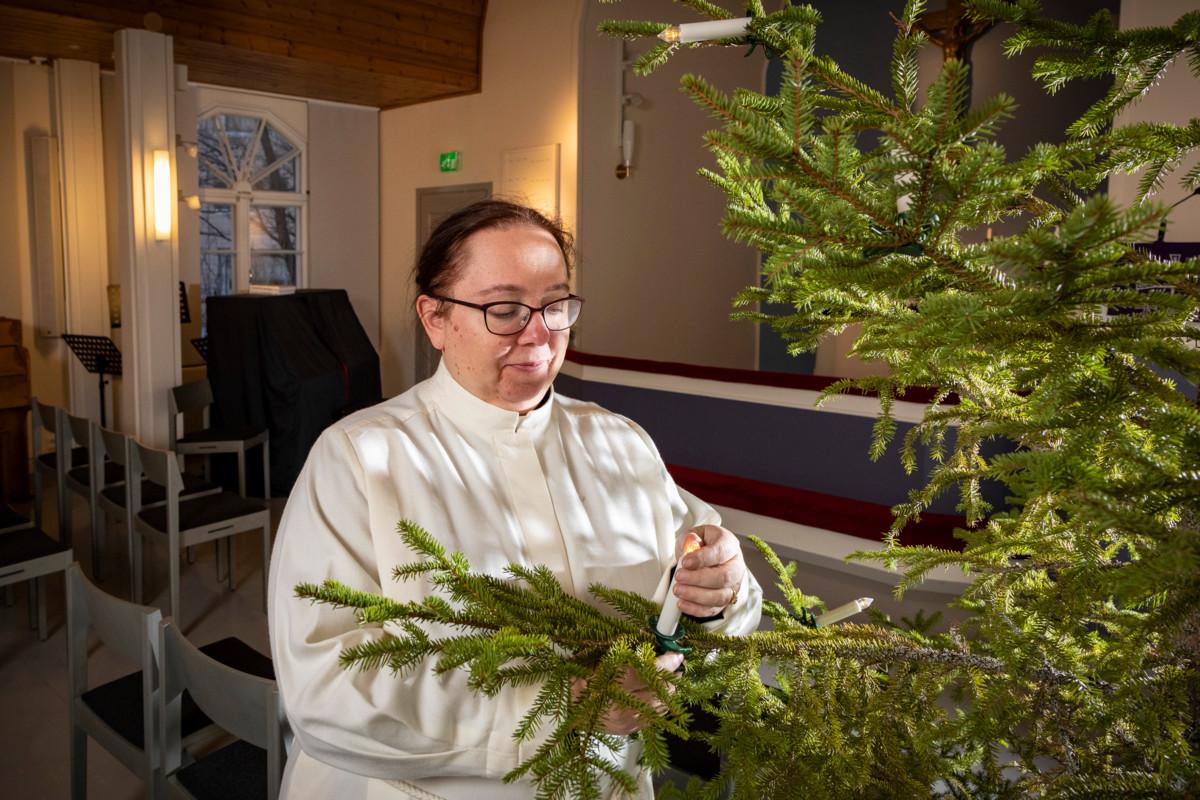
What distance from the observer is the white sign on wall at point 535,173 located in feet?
25.4

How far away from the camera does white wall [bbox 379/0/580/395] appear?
25.1 feet

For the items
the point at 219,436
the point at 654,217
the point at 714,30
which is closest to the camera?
the point at 714,30

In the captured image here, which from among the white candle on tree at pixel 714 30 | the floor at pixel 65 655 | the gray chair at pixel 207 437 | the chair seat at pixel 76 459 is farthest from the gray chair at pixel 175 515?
the white candle on tree at pixel 714 30

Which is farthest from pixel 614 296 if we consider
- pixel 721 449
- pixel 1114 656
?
pixel 1114 656

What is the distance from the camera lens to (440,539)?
1383 mm

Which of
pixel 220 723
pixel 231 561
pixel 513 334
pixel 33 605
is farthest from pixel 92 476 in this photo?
pixel 513 334

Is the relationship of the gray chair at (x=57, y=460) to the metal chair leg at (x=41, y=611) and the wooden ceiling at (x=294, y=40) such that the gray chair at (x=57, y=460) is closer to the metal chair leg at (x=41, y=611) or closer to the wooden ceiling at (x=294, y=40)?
the metal chair leg at (x=41, y=611)

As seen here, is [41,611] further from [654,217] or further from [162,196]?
[654,217]

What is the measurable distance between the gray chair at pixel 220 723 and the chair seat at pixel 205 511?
2.25 metres

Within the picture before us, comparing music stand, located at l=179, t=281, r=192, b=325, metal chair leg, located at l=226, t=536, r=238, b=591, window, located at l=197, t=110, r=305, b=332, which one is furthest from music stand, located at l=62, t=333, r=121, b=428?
metal chair leg, located at l=226, t=536, r=238, b=591

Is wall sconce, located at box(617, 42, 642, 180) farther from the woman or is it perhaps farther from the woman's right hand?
the woman's right hand

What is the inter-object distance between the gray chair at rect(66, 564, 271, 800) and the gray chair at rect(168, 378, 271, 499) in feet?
9.70

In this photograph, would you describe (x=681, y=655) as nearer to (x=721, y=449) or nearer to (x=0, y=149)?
(x=721, y=449)

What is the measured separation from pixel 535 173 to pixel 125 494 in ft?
15.3
